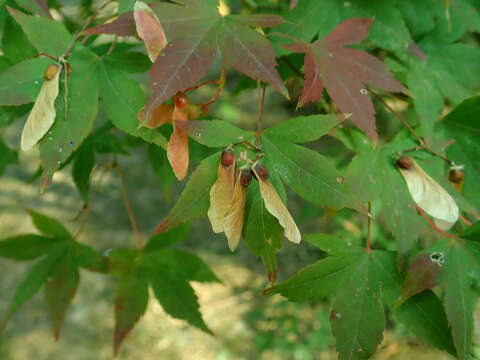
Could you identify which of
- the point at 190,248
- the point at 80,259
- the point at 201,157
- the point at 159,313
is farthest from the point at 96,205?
the point at 201,157

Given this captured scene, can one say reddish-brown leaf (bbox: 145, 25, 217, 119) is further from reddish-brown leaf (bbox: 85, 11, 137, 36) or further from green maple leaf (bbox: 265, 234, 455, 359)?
green maple leaf (bbox: 265, 234, 455, 359)

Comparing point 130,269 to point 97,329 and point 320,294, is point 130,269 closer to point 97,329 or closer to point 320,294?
point 320,294

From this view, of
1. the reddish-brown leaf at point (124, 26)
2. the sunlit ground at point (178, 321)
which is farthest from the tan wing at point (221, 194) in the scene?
the sunlit ground at point (178, 321)

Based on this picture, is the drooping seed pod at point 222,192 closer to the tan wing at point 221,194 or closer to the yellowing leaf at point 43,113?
the tan wing at point 221,194

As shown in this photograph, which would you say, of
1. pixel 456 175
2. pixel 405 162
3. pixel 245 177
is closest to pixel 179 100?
pixel 245 177

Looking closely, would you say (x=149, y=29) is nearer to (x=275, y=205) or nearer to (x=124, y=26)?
(x=124, y=26)

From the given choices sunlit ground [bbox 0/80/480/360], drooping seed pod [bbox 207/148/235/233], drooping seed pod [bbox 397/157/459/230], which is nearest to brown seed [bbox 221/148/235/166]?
drooping seed pod [bbox 207/148/235/233]
